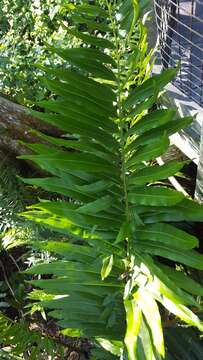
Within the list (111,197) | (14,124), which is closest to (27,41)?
(14,124)

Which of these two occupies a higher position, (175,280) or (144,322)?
(175,280)

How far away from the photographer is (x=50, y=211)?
6.56 feet

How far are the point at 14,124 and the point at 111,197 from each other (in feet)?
4.92

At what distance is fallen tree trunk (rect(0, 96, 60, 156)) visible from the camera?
3316 millimetres

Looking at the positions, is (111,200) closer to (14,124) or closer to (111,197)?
(111,197)

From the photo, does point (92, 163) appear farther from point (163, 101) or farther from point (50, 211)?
point (163, 101)

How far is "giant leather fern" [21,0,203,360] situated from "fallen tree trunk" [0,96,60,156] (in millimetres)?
1285

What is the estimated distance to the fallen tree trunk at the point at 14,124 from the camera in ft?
10.9

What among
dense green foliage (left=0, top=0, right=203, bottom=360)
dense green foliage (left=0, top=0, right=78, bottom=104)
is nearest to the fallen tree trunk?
dense green foliage (left=0, top=0, right=78, bottom=104)

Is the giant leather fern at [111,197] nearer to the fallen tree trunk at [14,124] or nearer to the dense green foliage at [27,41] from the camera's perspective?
the dense green foliage at [27,41]

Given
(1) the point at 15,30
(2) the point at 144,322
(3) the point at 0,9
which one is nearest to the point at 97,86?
(2) the point at 144,322

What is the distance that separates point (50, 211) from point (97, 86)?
A: 0.52 m

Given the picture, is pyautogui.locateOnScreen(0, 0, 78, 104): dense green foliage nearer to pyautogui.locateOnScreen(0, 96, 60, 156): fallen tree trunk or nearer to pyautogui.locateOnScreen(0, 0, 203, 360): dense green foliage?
pyautogui.locateOnScreen(0, 96, 60, 156): fallen tree trunk

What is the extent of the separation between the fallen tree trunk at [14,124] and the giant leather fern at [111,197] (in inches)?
50.6
